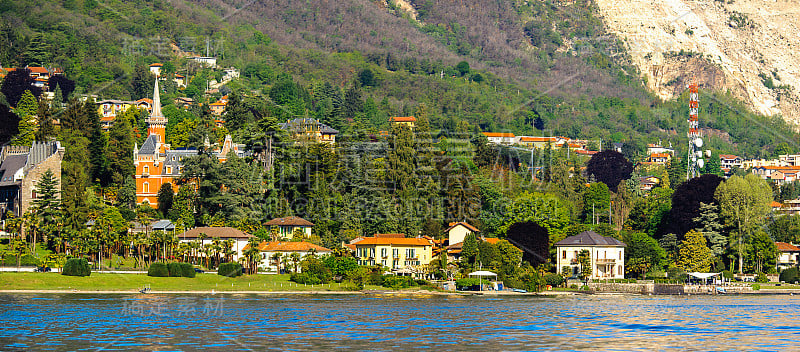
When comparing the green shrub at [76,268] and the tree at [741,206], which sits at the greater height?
the tree at [741,206]

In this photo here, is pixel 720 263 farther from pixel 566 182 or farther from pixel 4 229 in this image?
pixel 4 229

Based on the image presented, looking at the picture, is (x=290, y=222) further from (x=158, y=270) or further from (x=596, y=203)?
(x=596, y=203)

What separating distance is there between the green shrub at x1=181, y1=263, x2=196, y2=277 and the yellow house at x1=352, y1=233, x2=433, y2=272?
22.8m

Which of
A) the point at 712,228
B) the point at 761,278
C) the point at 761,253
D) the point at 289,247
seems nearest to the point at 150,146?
the point at 289,247

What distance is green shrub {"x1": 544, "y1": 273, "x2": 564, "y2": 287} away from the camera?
11050 cm

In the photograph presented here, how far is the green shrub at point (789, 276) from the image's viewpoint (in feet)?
408

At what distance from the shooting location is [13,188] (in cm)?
11550

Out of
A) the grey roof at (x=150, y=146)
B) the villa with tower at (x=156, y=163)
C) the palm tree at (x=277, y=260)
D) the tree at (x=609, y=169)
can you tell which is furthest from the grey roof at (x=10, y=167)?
the tree at (x=609, y=169)

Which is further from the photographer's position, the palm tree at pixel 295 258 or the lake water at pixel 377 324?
the palm tree at pixel 295 258

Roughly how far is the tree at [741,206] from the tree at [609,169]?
198ft

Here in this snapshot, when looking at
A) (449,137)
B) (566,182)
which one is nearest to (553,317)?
(566,182)

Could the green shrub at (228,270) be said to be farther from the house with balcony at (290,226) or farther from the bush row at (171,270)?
the house with balcony at (290,226)

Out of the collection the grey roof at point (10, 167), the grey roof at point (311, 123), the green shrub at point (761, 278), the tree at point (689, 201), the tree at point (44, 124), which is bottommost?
the green shrub at point (761, 278)

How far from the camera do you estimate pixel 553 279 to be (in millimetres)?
110812
